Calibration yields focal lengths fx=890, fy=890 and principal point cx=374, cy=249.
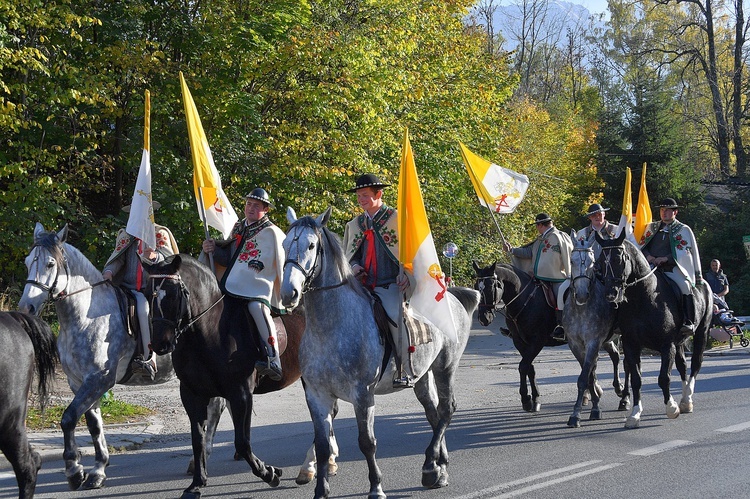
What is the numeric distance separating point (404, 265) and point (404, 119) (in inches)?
771

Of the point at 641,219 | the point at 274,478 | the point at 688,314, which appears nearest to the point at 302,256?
the point at 274,478

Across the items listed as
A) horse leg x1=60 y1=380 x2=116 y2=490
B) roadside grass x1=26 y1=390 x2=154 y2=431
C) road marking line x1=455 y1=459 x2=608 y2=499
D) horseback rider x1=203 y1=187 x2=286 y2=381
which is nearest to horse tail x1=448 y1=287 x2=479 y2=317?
road marking line x1=455 y1=459 x2=608 y2=499

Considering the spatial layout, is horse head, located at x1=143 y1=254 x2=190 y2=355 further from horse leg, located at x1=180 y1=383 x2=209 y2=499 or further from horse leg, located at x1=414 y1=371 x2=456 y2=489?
horse leg, located at x1=414 y1=371 x2=456 y2=489

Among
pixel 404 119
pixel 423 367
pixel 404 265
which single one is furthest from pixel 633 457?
pixel 404 119

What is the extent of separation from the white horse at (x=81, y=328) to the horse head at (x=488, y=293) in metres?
5.53

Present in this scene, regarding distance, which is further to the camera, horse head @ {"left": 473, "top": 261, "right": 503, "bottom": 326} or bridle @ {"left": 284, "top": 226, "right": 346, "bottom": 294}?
horse head @ {"left": 473, "top": 261, "right": 503, "bottom": 326}

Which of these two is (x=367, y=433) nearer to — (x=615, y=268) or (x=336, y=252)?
(x=336, y=252)

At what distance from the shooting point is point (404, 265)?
7.79 m

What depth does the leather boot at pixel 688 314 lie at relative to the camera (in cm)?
1200

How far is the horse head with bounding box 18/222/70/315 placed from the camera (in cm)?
821

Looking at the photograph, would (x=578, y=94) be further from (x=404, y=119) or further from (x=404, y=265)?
(x=404, y=265)

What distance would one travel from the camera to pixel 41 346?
763 cm

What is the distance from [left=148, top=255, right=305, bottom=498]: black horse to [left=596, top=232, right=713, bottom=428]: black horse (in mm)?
5027

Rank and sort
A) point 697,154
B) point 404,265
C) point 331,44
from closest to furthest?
point 404,265 → point 331,44 → point 697,154
